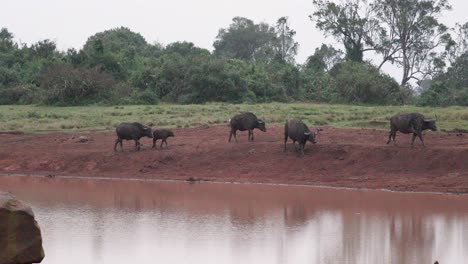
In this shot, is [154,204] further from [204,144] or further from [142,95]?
[142,95]

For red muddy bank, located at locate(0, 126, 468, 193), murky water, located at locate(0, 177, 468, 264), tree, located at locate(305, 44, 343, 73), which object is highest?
tree, located at locate(305, 44, 343, 73)

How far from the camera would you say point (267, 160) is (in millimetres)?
27453

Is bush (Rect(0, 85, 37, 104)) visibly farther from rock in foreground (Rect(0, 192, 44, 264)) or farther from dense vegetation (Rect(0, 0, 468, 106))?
rock in foreground (Rect(0, 192, 44, 264))

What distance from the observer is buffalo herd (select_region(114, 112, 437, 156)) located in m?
26.7

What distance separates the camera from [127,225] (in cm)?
1772

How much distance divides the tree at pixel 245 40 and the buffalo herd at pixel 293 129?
45677 millimetres

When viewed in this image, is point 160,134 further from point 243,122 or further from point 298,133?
point 298,133

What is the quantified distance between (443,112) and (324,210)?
1677cm

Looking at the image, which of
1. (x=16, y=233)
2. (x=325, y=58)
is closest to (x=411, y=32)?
(x=325, y=58)

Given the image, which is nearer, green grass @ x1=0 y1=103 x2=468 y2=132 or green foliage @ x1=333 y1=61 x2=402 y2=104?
green grass @ x1=0 y1=103 x2=468 y2=132

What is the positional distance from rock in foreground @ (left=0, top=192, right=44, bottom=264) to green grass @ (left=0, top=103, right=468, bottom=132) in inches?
811

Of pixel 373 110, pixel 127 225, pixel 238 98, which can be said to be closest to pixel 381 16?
pixel 238 98

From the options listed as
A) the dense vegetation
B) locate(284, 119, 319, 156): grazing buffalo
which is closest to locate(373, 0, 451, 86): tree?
the dense vegetation

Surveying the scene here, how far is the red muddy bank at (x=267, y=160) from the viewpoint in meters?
25.0
